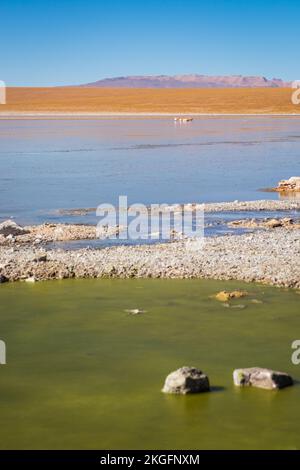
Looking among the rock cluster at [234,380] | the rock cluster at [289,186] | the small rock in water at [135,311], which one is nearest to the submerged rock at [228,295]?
the small rock in water at [135,311]

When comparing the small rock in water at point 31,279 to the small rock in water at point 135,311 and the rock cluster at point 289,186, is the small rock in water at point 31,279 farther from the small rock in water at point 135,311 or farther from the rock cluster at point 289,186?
the rock cluster at point 289,186

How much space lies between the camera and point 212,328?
967 cm

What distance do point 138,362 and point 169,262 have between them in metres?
4.16

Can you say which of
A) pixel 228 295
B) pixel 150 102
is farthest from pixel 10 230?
pixel 150 102

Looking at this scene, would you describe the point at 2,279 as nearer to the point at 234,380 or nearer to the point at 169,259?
the point at 169,259

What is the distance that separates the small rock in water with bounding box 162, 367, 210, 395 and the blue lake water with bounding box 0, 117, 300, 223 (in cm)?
1079

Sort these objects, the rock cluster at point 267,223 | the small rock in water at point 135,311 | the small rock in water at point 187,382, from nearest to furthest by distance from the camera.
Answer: the small rock in water at point 187,382
the small rock in water at point 135,311
the rock cluster at point 267,223

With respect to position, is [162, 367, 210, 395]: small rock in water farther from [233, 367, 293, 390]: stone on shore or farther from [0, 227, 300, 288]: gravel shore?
[0, 227, 300, 288]: gravel shore

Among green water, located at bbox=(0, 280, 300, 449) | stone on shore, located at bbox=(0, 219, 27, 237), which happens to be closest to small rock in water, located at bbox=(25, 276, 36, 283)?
green water, located at bbox=(0, 280, 300, 449)

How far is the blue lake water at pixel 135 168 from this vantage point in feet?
→ 72.6

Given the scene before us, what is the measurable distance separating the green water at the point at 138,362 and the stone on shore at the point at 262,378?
0.08m

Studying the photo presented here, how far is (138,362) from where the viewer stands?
28.0ft

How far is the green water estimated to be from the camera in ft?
22.3

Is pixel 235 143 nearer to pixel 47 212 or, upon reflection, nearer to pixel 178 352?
pixel 47 212
